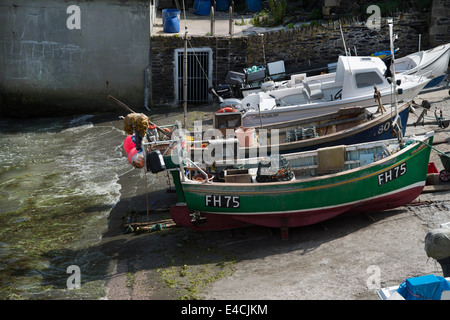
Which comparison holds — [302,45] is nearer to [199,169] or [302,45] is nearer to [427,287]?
[199,169]

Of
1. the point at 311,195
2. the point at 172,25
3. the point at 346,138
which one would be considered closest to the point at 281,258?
the point at 311,195

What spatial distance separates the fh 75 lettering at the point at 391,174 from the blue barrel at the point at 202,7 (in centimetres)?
1376

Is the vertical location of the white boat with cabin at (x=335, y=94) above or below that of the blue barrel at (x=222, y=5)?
below

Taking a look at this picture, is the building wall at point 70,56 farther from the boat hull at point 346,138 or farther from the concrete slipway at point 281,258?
the boat hull at point 346,138

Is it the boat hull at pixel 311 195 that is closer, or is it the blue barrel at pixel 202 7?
the boat hull at pixel 311 195

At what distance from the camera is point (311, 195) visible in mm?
11289

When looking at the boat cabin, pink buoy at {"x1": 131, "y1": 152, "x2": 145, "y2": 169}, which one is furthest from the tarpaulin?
the boat cabin

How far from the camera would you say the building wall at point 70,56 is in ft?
64.1

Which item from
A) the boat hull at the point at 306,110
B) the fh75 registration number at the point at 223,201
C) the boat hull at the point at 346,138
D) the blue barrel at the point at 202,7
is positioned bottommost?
the fh75 registration number at the point at 223,201

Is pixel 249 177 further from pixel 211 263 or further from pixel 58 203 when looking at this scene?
pixel 58 203

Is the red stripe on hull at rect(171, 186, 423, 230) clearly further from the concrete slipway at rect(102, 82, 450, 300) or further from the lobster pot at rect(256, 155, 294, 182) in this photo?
the lobster pot at rect(256, 155, 294, 182)

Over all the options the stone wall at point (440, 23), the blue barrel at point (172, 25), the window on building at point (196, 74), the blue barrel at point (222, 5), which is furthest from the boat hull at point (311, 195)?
the blue barrel at point (222, 5)

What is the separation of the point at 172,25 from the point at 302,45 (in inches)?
174

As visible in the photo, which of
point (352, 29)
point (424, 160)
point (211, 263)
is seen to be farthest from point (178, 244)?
point (352, 29)
